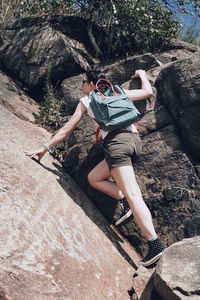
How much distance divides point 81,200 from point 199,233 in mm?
1827

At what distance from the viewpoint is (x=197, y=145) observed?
7.54 m

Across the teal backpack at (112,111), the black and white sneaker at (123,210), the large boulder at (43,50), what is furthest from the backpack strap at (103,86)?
the large boulder at (43,50)

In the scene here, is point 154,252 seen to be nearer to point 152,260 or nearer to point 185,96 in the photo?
point 152,260

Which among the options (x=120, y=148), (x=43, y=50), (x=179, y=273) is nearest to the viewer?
(x=179, y=273)

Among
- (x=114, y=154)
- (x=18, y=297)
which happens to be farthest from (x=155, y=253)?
(x=18, y=297)

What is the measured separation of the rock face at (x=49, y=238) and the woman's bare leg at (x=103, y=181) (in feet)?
Result: 1.21

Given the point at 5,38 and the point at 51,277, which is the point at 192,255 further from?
the point at 5,38

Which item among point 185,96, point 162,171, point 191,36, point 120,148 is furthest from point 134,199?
point 191,36

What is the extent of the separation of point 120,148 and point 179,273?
1.83 metres

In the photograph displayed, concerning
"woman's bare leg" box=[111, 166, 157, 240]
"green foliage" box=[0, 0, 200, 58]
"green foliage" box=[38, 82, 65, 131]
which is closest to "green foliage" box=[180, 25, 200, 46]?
"green foliage" box=[0, 0, 200, 58]

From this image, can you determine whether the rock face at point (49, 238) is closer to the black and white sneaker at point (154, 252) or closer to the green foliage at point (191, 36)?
the black and white sneaker at point (154, 252)

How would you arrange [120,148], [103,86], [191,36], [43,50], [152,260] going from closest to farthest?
[152,260], [120,148], [103,86], [43,50], [191,36]

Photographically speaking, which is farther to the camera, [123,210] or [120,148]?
[123,210]

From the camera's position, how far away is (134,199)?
6.32m
